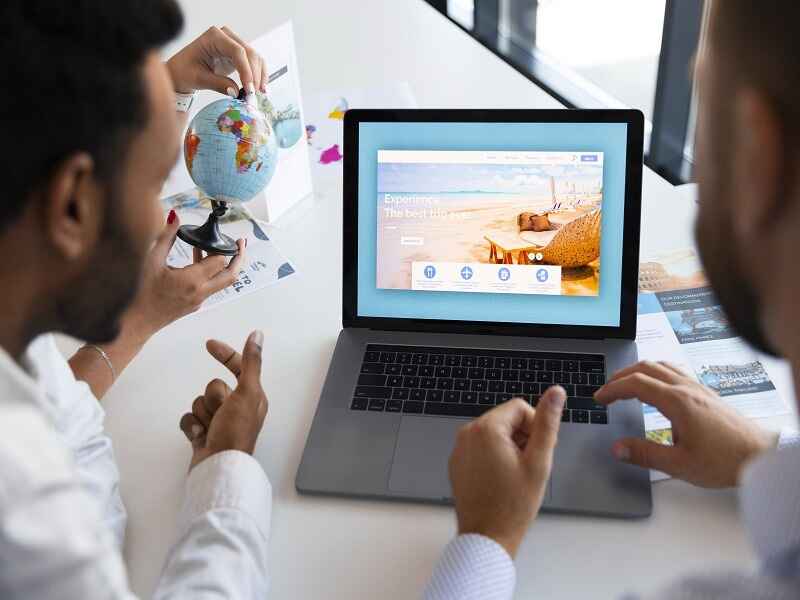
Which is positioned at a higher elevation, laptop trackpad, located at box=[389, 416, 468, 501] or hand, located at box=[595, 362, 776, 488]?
hand, located at box=[595, 362, 776, 488]

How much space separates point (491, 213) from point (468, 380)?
23 cm

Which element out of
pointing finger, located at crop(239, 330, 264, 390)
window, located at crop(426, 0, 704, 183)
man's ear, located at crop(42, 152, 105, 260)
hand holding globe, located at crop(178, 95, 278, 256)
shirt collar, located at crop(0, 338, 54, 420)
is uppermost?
man's ear, located at crop(42, 152, 105, 260)

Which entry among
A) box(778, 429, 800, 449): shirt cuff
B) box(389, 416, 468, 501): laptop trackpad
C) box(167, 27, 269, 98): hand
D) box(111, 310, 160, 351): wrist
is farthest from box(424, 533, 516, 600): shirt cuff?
box(167, 27, 269, 98): hand

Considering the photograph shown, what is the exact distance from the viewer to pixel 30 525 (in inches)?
22.3

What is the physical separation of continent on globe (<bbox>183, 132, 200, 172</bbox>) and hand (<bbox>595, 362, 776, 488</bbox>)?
0.73 m

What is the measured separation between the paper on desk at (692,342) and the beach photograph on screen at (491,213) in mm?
140

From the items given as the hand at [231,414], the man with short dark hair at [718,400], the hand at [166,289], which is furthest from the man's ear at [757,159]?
the hand at [166,289]

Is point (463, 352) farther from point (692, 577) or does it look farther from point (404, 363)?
point (692, 577)

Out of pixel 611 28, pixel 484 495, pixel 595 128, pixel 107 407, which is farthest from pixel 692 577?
pixel 611 28

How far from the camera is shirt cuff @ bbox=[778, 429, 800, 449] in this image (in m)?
0.92

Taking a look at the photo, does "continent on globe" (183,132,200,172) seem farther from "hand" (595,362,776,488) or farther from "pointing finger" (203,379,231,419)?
"hand" (595,362,776,488)

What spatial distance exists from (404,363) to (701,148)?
→ 56cm

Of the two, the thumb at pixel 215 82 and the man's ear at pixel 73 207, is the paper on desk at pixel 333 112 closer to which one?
the thumb at pixel 215 82

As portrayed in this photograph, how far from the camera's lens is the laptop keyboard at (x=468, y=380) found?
1041 millimetres
